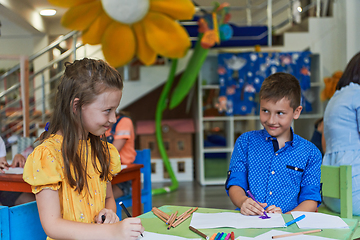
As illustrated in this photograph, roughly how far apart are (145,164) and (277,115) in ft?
3.98

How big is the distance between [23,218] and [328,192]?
3.27 ft

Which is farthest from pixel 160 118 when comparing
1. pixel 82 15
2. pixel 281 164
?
pixel 281 164

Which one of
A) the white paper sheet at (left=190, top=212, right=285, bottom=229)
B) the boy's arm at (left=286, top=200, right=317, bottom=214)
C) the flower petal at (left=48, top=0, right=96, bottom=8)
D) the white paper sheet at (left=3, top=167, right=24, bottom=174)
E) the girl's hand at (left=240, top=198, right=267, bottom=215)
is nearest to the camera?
the white paper sheet at (left=190, top=212, right=285, bottom=229)

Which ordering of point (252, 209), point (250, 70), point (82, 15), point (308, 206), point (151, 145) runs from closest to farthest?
point (252, 209) < point (308, 206) < point (82, 15) < point (250, 70) < point (151, 145)

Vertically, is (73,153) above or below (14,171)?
above

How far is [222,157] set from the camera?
4184 millimetres

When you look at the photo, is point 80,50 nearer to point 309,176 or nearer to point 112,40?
point 112,40

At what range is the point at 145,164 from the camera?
224 centimetres

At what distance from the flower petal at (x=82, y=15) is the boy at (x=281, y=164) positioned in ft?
6.31

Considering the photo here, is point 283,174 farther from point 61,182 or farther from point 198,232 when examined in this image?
point 61,182

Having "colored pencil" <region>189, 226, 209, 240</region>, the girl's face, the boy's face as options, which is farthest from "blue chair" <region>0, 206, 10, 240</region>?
the boy's face

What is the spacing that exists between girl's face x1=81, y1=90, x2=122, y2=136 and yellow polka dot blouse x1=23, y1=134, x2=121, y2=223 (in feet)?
0.29

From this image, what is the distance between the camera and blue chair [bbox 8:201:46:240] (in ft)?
2.75

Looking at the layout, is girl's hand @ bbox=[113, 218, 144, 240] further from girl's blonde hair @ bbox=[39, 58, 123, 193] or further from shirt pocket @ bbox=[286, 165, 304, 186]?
shirt pocket @ bbox=[286, 165, 304, 186]
